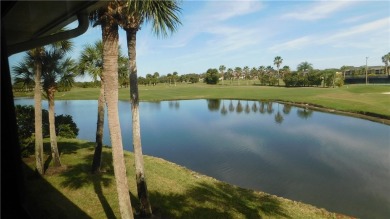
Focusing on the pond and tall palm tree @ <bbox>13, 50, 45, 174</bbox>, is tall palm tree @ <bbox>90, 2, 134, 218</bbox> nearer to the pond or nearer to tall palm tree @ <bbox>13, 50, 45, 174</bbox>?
the pond

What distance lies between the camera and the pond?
17.9 metres

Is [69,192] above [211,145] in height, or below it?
above

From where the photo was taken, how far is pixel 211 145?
29.5 metres

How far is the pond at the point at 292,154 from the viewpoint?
17.9 metres

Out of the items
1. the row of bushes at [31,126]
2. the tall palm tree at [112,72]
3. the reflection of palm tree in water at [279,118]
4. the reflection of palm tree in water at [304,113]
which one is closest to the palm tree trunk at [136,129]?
the tall palm tree at [112,72]

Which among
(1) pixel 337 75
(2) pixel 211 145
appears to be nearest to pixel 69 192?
(2) pixel 211 145

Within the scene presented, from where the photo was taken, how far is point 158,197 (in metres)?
13.5

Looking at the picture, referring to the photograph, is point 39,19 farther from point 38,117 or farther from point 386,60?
point 386,60

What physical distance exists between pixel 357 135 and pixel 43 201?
3127 cm

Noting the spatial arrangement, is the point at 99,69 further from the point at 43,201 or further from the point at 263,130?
the point at 263,130

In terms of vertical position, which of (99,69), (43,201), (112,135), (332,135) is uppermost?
(99,69)

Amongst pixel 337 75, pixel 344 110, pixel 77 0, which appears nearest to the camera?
pixel 77 0

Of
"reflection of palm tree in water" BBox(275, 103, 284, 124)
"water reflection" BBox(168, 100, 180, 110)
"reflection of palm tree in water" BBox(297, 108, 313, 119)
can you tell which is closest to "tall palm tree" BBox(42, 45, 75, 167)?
"reflection of palm tree in water" BBox(275, 103, 284, 124)

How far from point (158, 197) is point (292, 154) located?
15678mm
